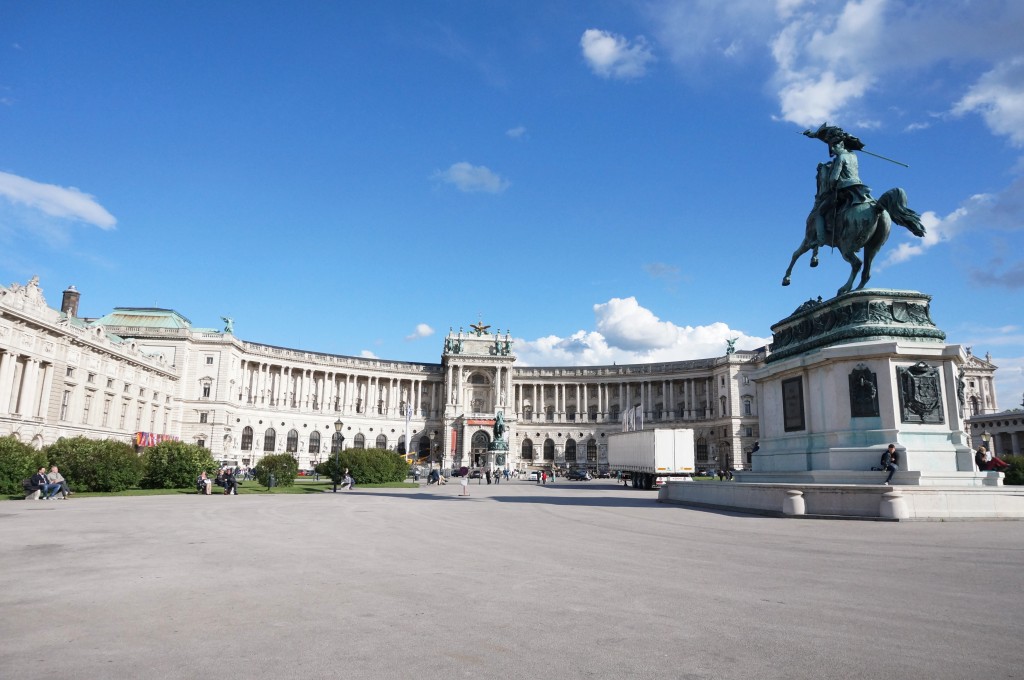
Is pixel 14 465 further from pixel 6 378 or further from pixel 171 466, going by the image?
pixel 6 378

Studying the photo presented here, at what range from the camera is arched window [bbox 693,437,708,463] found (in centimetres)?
10081

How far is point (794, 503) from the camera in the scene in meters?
17.9

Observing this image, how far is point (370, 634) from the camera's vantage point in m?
6.66

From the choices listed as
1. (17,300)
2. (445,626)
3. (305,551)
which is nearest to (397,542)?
(305,551)

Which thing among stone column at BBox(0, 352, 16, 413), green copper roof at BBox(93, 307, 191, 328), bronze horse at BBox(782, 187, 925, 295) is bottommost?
stone column at BBox(0, 352, 16, 413)

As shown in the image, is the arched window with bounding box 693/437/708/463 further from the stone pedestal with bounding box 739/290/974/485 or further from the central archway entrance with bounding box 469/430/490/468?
the stone pedestal with bounding box 739/290/974/485

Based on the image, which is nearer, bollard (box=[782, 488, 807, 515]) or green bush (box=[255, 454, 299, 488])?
bollard (box=[782, 488, 807, 515])

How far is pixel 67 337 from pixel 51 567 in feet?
157

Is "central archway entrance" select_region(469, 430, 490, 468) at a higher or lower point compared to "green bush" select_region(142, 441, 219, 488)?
higher

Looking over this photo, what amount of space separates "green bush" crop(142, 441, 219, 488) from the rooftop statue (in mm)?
35320

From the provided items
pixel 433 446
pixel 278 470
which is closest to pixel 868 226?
pixel 278 470

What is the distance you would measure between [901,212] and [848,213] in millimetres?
1527

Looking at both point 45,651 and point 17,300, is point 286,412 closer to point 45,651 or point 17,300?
point 17,300

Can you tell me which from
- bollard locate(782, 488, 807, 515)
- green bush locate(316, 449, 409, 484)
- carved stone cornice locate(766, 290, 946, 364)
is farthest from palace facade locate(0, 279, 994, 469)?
bollard locate(782, 488, 807, 515)
